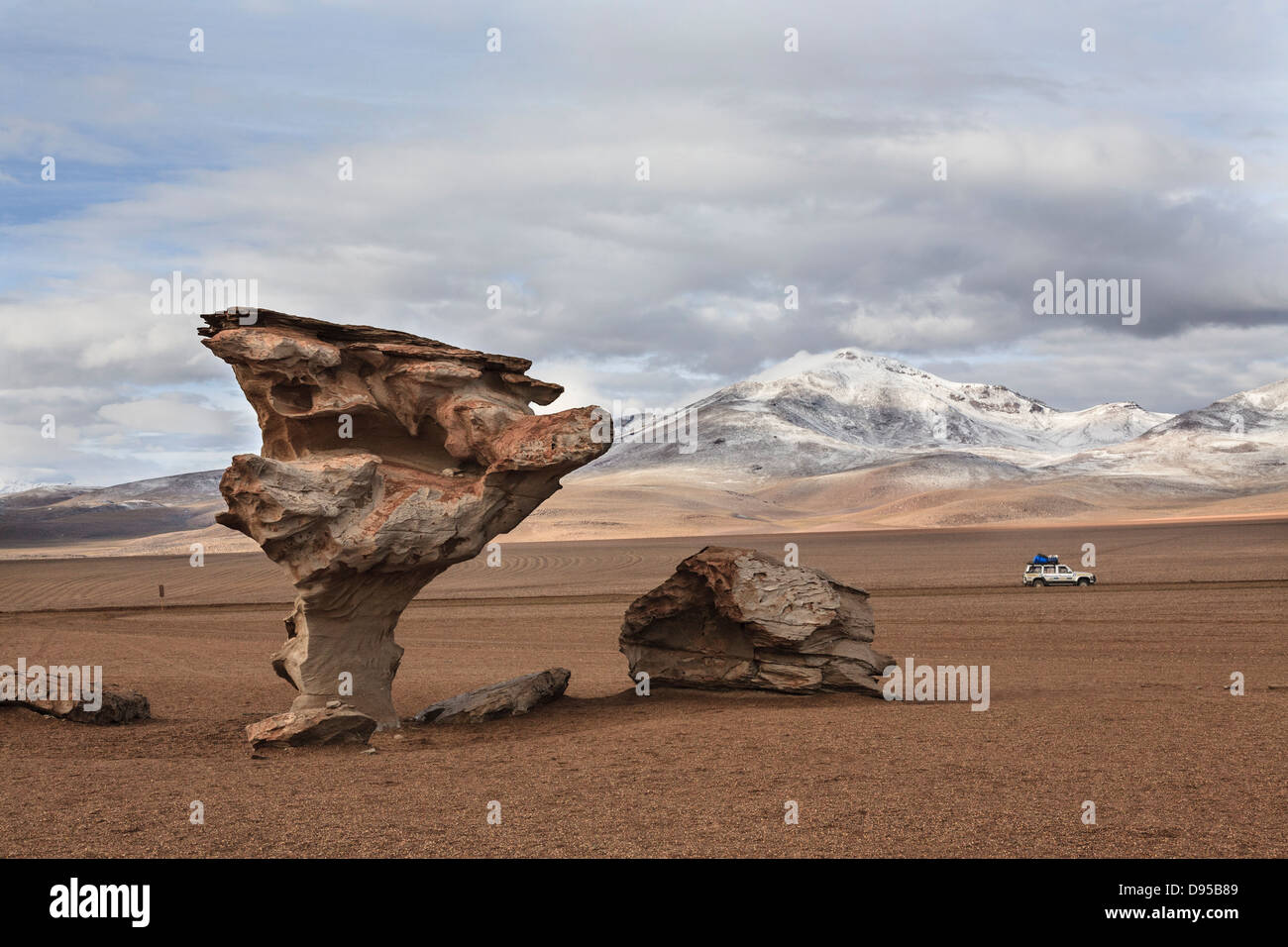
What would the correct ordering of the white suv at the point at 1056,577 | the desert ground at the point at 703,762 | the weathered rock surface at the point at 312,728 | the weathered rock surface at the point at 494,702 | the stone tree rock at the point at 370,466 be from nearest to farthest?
the desert ground at the point at 703,762
the weathered rock surface at the point at 312,728
the stone tree rock at the point at 370,466
the weathered rock surface at the point at 494,702
the white suv at the point at 1056,577

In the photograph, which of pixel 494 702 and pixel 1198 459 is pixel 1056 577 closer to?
pixel 494 702

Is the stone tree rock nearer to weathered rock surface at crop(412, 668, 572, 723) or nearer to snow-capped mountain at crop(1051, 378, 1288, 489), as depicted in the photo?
weathered rock surface at crop(412, 668, 572, 723)

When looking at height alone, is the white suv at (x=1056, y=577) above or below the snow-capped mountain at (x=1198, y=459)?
below

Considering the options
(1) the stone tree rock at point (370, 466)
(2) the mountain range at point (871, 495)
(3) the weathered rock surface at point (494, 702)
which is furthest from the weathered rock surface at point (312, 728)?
(2) the mountain range at point (871, 495)

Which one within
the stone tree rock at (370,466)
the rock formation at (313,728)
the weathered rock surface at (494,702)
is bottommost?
the weathered rock surface at (494,702)

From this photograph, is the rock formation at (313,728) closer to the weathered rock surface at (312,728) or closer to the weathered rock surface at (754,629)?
the weathered rock surface at (312,728)

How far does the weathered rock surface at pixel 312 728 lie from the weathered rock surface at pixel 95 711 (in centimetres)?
316

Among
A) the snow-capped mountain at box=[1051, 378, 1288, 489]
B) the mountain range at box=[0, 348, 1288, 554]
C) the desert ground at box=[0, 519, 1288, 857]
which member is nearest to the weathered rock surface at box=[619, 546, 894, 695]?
the desert ground at box=[0, 519, 1288, 857]

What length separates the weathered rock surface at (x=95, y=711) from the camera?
53.4 ft

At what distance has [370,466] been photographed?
15.2 m

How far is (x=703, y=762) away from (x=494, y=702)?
549 cm

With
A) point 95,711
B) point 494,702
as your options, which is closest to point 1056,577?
point 494,702

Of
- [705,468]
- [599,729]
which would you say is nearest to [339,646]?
[599,729]

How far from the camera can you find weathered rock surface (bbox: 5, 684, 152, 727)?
16.3 metres
